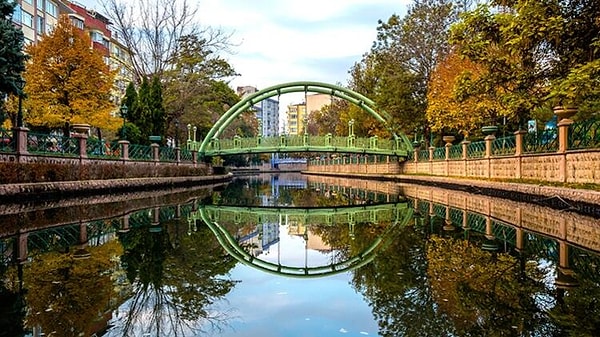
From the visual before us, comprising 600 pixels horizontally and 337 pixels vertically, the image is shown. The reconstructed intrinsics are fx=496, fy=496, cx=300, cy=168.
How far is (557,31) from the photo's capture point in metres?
12.8

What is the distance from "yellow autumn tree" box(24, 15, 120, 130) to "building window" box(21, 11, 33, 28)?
14.9 m

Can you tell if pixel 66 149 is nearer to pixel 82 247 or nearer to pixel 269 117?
pixel 82 247

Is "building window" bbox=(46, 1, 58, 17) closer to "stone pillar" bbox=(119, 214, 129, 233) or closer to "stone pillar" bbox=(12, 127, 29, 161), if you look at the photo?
"stone pillar" bbox=(12, 127, 29, 161)

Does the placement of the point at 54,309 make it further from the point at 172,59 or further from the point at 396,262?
the point at 172,59

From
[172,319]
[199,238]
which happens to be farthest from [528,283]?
[199,238]

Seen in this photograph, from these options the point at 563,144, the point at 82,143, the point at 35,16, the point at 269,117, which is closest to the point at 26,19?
the point at 35,16

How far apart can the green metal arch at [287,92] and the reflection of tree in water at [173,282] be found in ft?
90.9

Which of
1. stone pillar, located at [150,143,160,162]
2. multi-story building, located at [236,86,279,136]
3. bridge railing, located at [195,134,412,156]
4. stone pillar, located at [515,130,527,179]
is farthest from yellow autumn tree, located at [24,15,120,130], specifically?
multi-story building, located at [236,86,279,136]

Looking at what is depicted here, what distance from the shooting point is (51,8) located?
1768 inches

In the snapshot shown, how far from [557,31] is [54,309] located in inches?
516

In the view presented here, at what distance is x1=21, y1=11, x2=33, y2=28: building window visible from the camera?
1542 inches

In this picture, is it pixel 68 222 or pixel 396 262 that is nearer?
pixel 396 262

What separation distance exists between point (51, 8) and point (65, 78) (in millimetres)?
23364

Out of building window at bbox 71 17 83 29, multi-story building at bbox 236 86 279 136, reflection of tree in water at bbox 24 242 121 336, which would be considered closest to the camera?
reflection of tree in water at bbox 24 242 121 336
